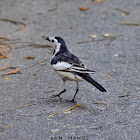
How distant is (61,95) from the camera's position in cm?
514

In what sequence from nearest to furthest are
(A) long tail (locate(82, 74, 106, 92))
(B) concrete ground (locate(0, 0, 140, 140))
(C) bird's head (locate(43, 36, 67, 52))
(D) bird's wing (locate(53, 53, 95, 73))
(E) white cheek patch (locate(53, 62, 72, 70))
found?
(B) concrete ground (locate(0, 0, 140, 140))
(A) long tail (locate(82, 74, 106, 92))
(D) bird's wing (locate(53, 53, 95, 73))
(E) white cheek patch (locate(53, 62, 72, 70))
(C) bird's head (locate(43, 36, 67, 52))

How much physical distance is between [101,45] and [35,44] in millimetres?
1520

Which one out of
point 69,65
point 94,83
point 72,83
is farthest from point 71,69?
point 72,83

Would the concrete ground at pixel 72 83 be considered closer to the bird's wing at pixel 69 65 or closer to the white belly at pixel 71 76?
the white belly at pixel 71 76

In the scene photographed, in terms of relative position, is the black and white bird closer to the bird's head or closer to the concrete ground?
the bird's head

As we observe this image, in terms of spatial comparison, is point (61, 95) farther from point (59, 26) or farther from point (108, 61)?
point (59, 26)

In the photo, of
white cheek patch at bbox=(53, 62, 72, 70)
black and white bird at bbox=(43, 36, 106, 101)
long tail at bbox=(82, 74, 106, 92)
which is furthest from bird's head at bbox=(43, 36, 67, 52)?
long tail at bbox=(82, 74, 106, 92)

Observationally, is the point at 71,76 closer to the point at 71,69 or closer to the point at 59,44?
the point at 71,69

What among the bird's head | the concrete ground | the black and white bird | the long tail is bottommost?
the concrete ground

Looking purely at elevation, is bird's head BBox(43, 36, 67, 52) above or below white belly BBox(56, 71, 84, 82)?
above

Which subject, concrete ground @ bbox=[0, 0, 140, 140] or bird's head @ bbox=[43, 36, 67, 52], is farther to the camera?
bird's head @ bbox=[43, 36, 67, 52]

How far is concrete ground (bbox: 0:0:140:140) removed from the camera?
158 inches

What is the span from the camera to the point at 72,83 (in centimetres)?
555

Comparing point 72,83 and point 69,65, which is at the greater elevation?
point 69,65
